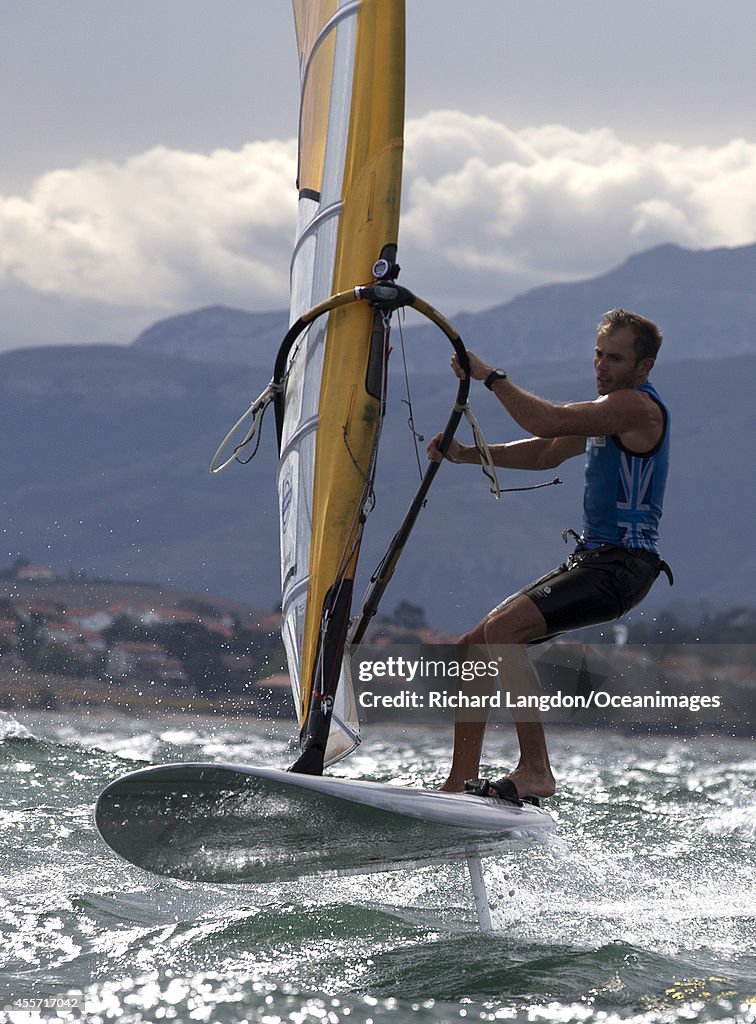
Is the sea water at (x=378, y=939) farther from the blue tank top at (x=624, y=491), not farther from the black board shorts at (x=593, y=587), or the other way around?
the blue tank top at (x=624, y=491)

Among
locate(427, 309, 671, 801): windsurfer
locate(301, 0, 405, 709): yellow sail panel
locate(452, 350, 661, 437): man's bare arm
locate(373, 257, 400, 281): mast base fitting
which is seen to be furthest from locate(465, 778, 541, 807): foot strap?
locate(373, 257, 400, 281): mast base fitting

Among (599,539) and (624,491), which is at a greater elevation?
(624,491)

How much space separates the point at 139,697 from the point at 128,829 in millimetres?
84715

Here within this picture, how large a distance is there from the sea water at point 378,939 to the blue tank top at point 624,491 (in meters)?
1.44

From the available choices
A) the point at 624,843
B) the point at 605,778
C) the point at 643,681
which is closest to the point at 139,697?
the point at 643,681

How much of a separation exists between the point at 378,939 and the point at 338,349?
9.58 feet

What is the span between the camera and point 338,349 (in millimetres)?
6711

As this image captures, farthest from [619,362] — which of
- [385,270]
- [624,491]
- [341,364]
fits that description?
[341,364]

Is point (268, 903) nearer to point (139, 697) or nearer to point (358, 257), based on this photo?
point (358, 257)

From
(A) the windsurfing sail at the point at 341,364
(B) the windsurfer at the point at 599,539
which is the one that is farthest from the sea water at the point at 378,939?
(A) the windsurfing sail at the point at 341,364

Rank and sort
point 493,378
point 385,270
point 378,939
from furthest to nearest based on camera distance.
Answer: point 378,939 < point 385,270 < point 493,378

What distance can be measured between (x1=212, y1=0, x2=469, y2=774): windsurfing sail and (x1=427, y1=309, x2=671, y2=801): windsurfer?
60 cm

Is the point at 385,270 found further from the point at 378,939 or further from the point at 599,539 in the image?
the point at 378,939

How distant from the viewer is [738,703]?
296ft
